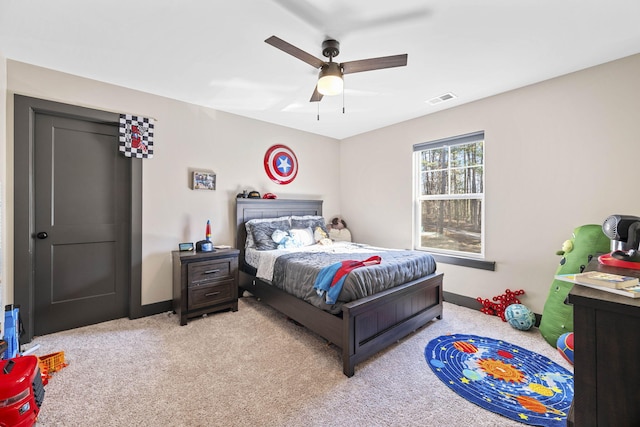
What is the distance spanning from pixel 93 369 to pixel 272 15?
2931mm

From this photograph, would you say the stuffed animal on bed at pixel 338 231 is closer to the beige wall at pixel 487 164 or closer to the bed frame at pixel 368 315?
the beige wall at pixel 487 164

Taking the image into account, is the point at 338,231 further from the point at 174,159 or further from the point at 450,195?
the point at 174,159

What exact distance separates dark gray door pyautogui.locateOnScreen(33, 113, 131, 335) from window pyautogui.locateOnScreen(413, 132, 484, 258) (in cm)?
378

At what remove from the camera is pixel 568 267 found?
7.82 feet

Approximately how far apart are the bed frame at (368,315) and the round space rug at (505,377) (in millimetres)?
323

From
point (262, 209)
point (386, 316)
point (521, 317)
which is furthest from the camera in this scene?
point (262, 209)

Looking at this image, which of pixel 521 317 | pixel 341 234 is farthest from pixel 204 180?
pixel 521 317

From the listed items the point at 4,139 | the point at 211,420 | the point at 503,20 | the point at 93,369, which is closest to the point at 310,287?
the point at 211,420

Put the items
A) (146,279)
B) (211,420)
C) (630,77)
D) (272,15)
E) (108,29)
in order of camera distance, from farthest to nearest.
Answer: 1. (146,279)
2. (630,77)
3. (108,29)
4. (272,15)
5. (211,420)

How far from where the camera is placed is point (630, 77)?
230 centimetres

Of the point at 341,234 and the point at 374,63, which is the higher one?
the point at 374,63

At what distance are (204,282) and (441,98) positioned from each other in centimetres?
349

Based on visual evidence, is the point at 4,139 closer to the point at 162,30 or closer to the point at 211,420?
the point at 162,30

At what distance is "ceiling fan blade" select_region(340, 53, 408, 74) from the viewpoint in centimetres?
188
